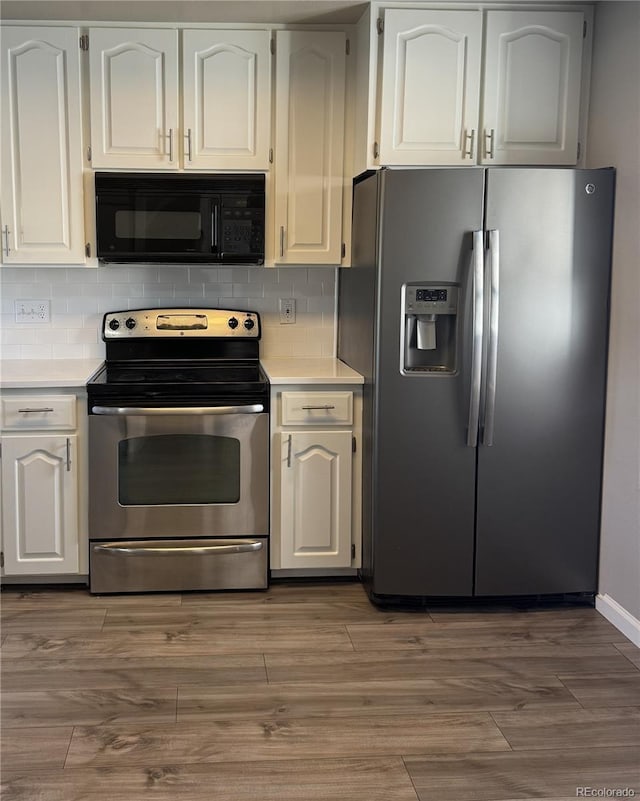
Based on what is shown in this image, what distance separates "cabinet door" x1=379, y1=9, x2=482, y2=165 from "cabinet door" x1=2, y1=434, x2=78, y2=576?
5.80ft

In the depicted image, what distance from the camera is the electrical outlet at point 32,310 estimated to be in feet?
13.2

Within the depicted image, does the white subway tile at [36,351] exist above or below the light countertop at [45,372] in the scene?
above

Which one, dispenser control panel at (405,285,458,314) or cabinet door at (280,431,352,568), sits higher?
dispenser control panel at (405,285,458,314)

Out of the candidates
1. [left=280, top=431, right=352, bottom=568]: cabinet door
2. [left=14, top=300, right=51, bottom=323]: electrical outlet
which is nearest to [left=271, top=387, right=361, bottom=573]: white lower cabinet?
[left=280, top=431, right=352, bottom=568]: cabinet door

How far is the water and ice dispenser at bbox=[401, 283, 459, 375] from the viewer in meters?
3.28

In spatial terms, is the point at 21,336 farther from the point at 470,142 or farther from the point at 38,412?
the point at 470,142

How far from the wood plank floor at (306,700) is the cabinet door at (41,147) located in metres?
1.47

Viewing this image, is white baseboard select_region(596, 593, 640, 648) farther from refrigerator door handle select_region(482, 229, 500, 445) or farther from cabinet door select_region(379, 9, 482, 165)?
cabinet door select_region(379, 9, 482, 165)

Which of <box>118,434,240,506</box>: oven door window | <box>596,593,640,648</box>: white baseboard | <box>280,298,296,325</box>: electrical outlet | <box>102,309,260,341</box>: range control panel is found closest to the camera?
<box>596,593,640,648</box>: white baseboard

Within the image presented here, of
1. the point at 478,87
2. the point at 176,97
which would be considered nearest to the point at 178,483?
the point at 176,97

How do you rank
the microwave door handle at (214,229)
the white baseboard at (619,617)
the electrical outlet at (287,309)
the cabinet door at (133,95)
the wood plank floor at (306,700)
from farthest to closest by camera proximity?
the electrical outlet at (287,309) → the microwave door handle at (214,229) → the cabinet door at (133,95) → the white baseboard at (619,617) → the wood plank floor at (306,700)

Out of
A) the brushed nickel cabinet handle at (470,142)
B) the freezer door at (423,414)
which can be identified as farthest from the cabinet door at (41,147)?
the brushed nickel cabinet handle at (470,142)

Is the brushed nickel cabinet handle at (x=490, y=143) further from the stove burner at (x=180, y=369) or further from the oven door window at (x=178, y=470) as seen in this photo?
the oven door window at (x=178, y=470)

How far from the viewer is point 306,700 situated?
2.73 metres
